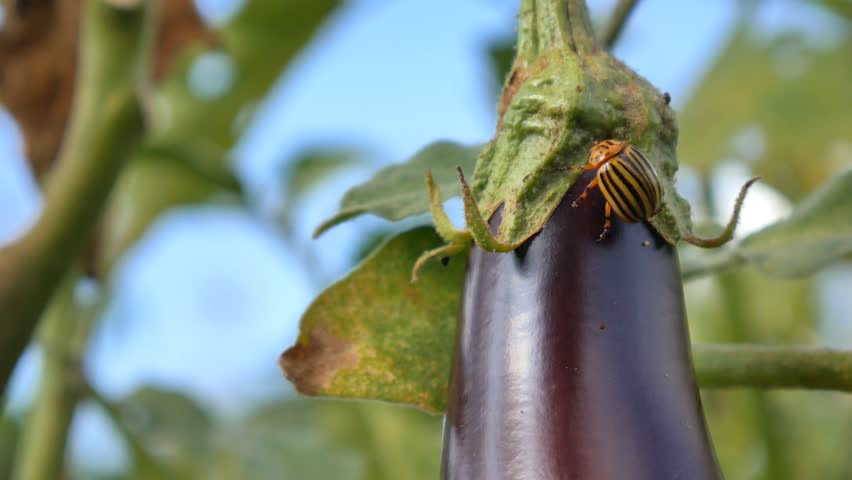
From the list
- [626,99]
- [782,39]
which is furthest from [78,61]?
[782,39]

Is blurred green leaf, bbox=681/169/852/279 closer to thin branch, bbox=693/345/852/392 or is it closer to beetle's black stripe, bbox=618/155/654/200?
thin branch, bbox=693/345/852/392

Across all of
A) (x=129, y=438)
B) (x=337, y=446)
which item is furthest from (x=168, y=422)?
(x=337, y=446)

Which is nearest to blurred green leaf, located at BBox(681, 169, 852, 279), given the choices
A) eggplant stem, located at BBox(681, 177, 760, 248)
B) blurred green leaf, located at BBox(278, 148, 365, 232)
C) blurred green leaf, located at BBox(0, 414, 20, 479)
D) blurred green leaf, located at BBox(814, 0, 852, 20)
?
eggplant stem, located at BBox(681, 177, 760, 248)

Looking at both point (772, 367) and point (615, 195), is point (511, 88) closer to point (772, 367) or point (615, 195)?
point (615, 195)

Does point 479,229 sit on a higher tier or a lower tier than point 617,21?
lower

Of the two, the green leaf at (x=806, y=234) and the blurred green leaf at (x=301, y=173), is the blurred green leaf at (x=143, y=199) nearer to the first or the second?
the blurred green leaf at (x=301, y=173)

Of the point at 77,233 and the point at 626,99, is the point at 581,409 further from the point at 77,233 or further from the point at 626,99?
the point at 77,233
